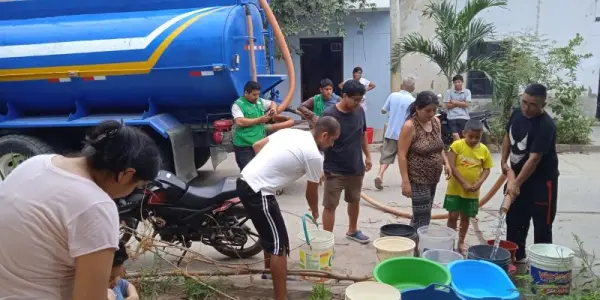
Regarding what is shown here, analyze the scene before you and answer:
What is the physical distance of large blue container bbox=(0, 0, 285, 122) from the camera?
Result: 18.7 ft

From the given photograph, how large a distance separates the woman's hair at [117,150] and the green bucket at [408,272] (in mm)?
1815

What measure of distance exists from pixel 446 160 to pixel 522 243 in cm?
95

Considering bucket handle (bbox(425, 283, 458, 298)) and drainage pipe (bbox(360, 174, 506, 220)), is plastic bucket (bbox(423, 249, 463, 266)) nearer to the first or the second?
bucket handle (bbox(425, 283, 458, 298))

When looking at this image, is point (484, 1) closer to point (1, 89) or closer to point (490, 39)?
point (490, 39)

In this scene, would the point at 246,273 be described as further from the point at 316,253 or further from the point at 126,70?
the point at 126,70

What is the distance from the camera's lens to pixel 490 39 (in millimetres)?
10531

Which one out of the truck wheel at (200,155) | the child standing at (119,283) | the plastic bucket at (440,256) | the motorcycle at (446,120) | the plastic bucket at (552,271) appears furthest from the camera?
the motorcycle at (446,120)

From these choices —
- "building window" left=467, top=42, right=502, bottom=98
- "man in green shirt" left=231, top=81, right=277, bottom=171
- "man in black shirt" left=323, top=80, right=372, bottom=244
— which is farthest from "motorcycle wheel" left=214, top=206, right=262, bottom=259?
"building window" left=467, top=42, right=502, bottom=98

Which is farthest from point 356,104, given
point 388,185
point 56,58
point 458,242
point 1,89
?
point 1,89

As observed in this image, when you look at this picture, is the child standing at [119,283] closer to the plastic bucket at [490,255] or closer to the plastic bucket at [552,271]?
the plastic bucket at [490,255]

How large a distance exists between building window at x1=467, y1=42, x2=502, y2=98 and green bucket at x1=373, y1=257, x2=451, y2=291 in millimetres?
8626

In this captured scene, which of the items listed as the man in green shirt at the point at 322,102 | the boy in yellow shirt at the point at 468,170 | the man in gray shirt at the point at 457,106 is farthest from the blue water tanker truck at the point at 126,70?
A: the man in gray shirt at the point at 457,106

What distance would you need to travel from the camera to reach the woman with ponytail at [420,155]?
405 cm

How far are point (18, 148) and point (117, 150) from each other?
575cm
